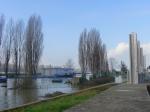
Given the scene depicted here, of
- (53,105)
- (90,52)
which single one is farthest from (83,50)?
(53,105)

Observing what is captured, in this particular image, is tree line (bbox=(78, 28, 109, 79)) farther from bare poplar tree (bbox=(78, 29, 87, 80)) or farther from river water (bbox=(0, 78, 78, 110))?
river water (bbox=(0, 78, 78, 110))

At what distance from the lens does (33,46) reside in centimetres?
5978

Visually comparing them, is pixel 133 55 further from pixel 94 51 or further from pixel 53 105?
pixel 94 51

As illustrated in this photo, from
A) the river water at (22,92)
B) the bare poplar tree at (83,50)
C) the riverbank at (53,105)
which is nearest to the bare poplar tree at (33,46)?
the river water at (22,92)

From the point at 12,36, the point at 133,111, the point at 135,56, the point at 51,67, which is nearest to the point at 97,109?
the point at 133,111

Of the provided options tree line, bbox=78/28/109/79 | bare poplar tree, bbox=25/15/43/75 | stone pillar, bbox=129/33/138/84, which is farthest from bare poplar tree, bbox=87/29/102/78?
stone pillar, bbox=129/33/138/84

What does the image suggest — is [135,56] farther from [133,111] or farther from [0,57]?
[0,57]

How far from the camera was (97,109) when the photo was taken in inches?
442

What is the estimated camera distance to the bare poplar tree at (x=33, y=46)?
195ft

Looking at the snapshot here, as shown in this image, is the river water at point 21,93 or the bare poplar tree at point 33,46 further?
the bare poplar tree at point 33,46

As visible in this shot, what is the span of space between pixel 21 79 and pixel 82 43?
29112mm

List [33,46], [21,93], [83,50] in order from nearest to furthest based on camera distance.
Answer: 1. [21,93]
2. [33,46]
3. [83,50]

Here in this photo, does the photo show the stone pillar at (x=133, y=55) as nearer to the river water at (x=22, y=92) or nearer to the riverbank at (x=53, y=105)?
the river water at (x=22, y=92)

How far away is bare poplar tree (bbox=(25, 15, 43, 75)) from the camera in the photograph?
59344 millimetres
